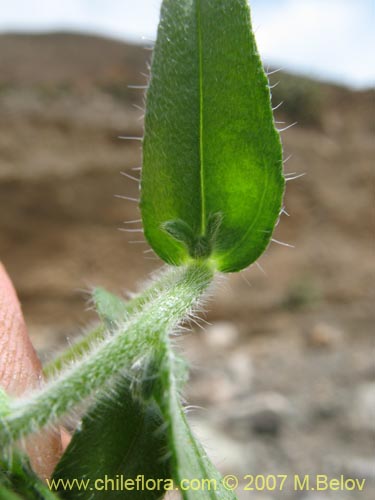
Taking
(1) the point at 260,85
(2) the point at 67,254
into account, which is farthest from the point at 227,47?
(2) the point at 67,254

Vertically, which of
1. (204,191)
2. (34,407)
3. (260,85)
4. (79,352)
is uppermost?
(260,85)

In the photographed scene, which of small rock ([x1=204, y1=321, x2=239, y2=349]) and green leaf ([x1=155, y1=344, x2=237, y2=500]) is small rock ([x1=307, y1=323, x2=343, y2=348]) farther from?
green leaf ([x1=155, y1=344, x2=237, y2=500])

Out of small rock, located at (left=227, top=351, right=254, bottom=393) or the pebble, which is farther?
small rock, located at (left=227, top=351, right=254, bottom=393)

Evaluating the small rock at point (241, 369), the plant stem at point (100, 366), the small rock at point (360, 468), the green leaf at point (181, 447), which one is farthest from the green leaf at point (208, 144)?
the small rock at point (241, 369)

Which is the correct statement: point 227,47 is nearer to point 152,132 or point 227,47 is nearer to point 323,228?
point 152,132

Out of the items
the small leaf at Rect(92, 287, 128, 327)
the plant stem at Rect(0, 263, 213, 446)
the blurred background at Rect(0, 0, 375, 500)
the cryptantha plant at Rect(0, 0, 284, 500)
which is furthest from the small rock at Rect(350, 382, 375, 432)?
the plant stem at Rect(0, 263, 213, 446)
